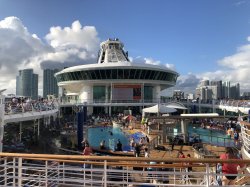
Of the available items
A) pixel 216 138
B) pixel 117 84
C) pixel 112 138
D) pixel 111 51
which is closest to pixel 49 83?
pixel 111 51

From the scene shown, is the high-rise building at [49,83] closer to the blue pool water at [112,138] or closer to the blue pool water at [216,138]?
the blue pool water at [112,138]

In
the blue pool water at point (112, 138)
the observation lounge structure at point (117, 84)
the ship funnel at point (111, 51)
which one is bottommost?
the blue pool water at point (112, 138)

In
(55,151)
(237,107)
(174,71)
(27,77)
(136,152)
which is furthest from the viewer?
(27,77)

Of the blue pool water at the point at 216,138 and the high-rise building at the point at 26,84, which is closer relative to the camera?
the blue pool water at the point at 216,138

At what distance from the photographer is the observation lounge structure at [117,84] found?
55062 mm

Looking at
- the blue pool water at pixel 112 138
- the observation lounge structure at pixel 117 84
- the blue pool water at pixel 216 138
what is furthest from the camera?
the observation lounge structure at pixel 117 84

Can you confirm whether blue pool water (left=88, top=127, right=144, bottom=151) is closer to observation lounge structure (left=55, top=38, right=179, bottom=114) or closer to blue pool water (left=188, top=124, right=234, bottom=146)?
blue pool water (left=188, top=124, right=234, bottom=146)

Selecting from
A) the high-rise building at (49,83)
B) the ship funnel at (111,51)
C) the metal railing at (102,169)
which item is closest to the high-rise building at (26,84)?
the high-rise building at (49,83)

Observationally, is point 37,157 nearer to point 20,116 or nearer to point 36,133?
point 20,116

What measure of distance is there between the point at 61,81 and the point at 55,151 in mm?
46781

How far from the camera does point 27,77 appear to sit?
164500 millimetres

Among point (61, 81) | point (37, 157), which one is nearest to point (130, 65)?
point (61, 81)

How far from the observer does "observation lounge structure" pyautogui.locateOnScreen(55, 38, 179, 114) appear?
181ft

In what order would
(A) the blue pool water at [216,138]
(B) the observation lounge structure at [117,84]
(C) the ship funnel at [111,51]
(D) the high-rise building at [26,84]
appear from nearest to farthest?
(A) the blue pool water at [216,138], (B) the observation lounge structure at [117,84], (C) the ship funnel at [111,51], (D) the high-rise building at [26,84]
